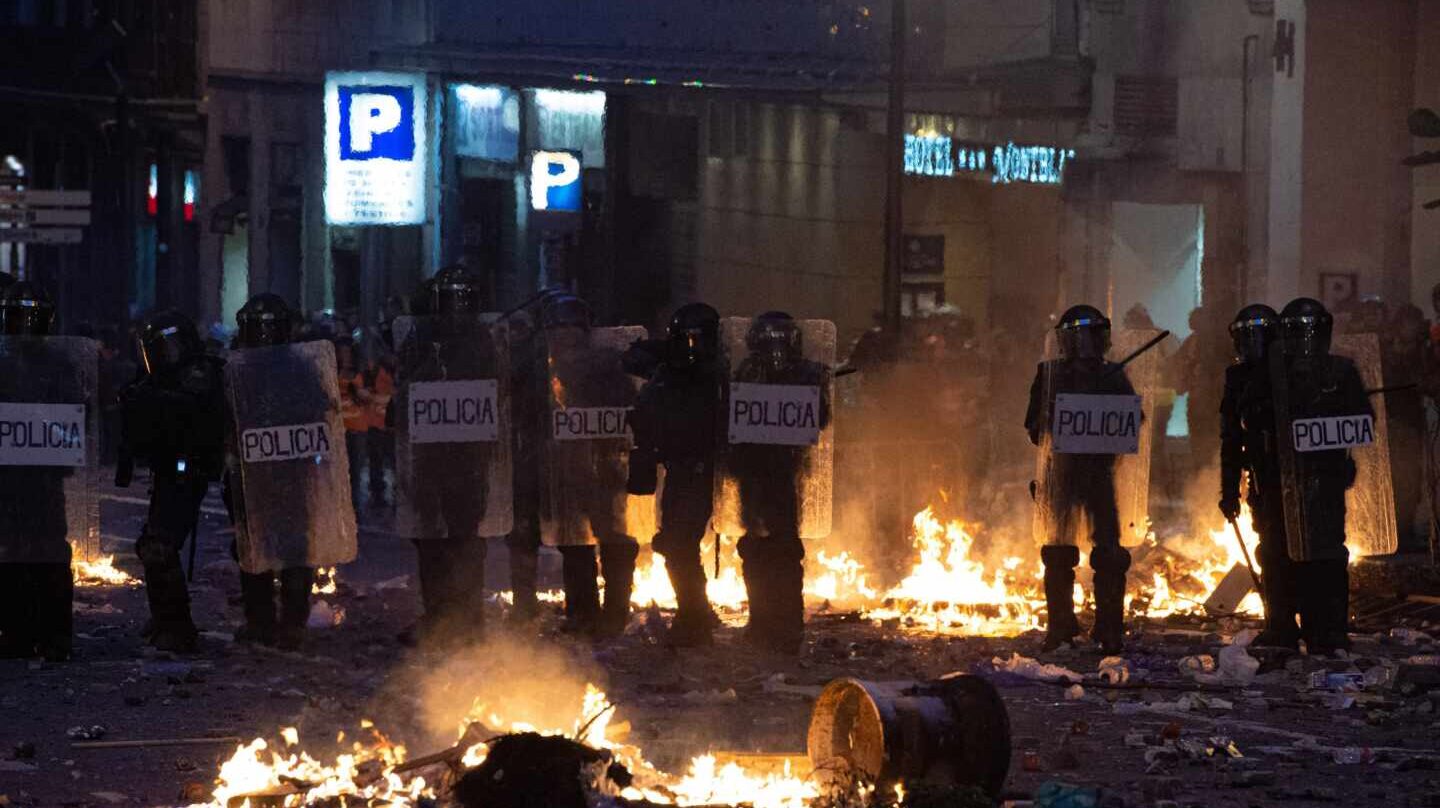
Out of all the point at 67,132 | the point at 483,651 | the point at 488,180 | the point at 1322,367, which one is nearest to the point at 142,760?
the point at 483,651

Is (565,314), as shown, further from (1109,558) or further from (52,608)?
(1109,558)

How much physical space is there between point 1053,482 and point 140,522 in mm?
9932

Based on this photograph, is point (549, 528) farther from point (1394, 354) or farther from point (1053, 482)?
point (1394, 354)

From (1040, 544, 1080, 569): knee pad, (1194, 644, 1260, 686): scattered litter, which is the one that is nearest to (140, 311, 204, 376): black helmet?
(1040, 544, 1080, 569): knee pad

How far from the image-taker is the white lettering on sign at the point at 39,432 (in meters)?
14.3

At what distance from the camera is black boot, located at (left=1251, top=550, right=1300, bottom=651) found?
14.6m

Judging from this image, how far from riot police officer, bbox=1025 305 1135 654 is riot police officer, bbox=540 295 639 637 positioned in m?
2.58

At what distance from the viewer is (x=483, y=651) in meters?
14.1

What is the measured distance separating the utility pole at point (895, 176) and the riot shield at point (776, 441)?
7928 mm

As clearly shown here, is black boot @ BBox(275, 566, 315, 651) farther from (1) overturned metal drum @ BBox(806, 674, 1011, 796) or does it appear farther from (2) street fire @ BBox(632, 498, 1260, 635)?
(1) overturned metal drum @ BBox(806, 674, 1011, 796)

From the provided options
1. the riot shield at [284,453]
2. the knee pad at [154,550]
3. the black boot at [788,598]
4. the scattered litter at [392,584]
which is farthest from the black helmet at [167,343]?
the black boot at [788,598]

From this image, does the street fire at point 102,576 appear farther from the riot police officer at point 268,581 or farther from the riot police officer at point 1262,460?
the riot police officer at point 1262,460

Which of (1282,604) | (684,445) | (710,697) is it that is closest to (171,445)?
(684,445)

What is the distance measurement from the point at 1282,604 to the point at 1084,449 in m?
1.47
